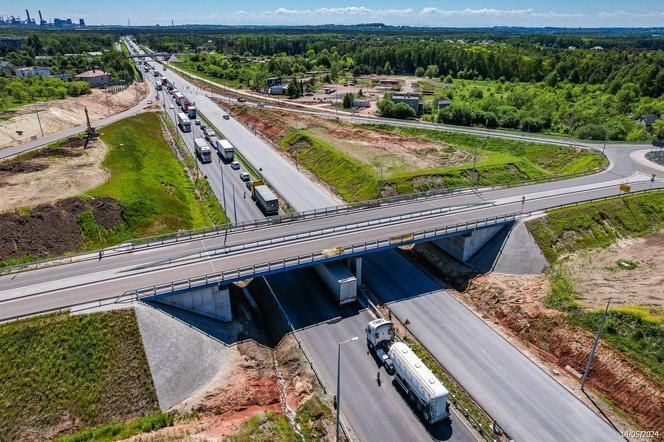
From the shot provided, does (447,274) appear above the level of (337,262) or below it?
below

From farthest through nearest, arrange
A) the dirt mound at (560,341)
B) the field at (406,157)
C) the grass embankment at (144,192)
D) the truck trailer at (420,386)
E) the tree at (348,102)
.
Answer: the tree at (348,102) < the field at (406,157) < the grass embankment at (144,192) < the dirt mound at (560,341) < the truck trailer at (420,386)

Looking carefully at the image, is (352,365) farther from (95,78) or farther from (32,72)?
(32,72)

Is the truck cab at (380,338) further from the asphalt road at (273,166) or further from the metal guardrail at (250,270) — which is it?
the asphalt road at (273,166)

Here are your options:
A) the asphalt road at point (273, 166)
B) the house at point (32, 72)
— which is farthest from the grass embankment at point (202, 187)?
the house at point (32, 72)

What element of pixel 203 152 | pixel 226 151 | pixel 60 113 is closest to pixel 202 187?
pixel 226 151

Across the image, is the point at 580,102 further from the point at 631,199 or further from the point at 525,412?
the point at 525,412

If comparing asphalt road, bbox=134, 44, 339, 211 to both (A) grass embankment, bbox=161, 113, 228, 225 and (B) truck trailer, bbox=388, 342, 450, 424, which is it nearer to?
(A) grass embankment, bbox=161, 113, 228, 225

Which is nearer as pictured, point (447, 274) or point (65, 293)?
point (65, 293)

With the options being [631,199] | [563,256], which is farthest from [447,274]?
[631,199]
